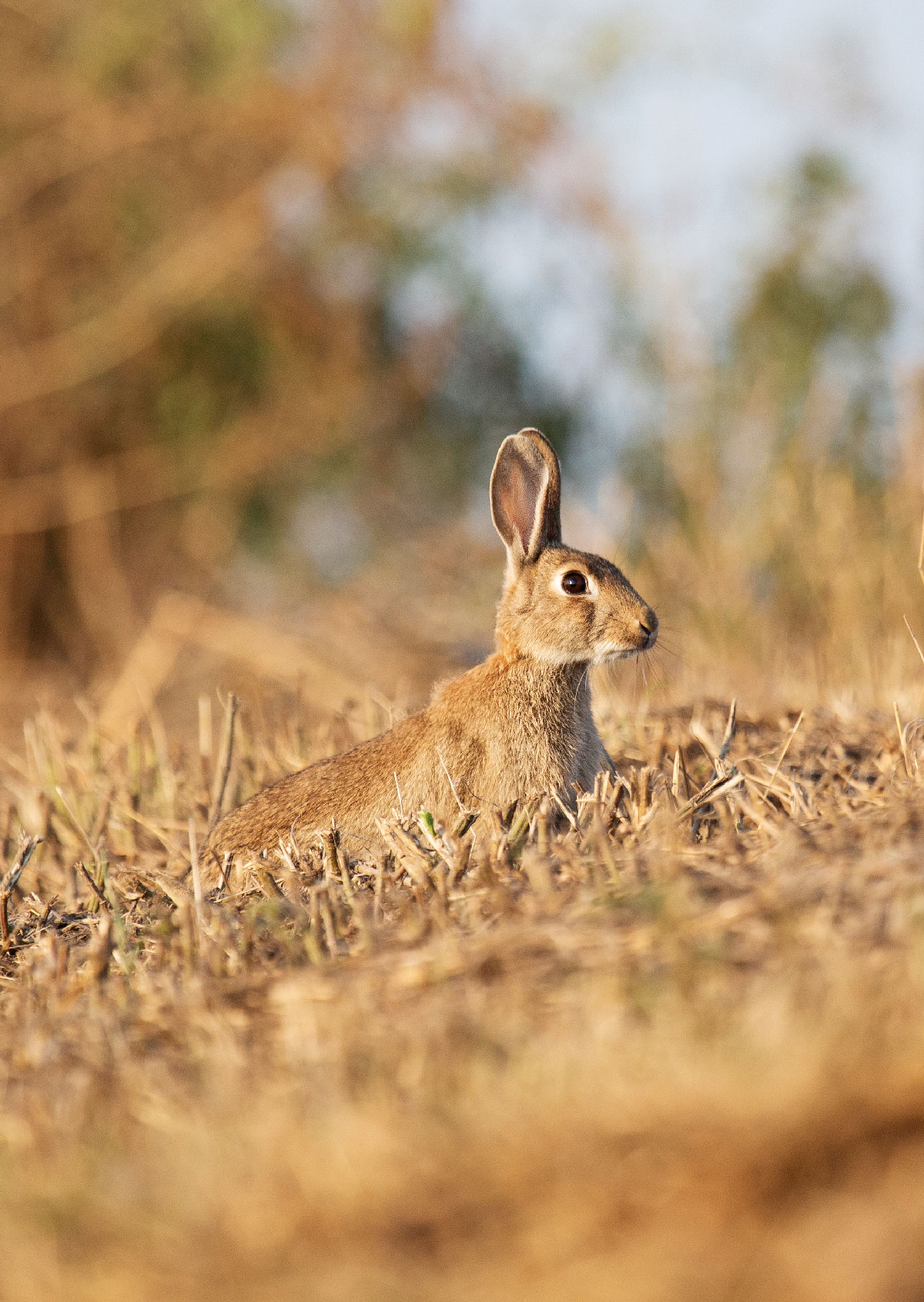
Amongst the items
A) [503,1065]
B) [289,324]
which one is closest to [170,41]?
[289,324]

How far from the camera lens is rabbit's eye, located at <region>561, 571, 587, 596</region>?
5340mm

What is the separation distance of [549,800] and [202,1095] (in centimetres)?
191

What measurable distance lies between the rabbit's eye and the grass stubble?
1.38 metres

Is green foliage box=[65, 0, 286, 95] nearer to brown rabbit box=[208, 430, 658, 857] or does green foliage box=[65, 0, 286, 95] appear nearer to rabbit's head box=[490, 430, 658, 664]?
rabbit's head box=[490, 430, 658, 664]

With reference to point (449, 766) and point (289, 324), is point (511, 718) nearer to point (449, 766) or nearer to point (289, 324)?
point (449, 766)

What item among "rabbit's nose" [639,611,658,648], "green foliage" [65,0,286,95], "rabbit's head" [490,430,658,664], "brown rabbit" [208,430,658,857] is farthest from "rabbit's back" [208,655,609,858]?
"green foliage" [65,0,286,95]

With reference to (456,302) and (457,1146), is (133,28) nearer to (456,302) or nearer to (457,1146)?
(456,302)

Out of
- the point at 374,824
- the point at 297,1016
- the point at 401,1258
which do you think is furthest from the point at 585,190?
the point at 401,1258

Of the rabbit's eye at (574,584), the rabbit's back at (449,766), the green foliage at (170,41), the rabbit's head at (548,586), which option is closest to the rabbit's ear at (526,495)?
the rabbit's head at (548,586)

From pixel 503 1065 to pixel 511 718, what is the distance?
2.65m

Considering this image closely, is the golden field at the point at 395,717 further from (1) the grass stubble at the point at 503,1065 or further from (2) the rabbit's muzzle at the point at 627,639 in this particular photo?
(2) the rabbit's muzzle at the point at 627,639

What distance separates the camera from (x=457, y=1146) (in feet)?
6.61

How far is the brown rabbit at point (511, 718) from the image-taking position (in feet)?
15.6

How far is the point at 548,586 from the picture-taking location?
538 cm
